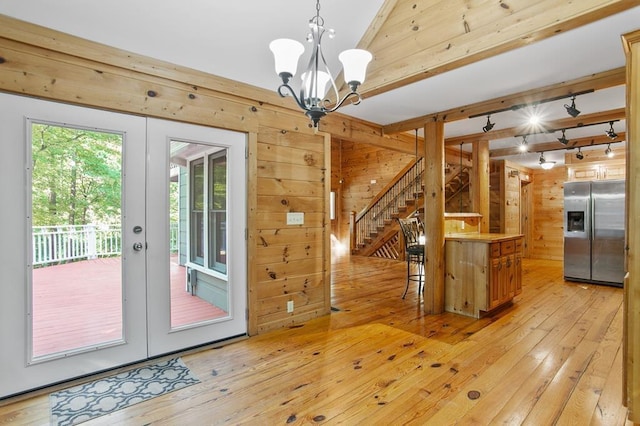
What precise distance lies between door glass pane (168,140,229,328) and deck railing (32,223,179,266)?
1.44 ft

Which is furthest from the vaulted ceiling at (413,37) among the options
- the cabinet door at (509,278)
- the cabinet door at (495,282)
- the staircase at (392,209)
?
the staircase at (392,209)

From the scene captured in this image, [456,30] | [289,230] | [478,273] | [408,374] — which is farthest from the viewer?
[478,273]

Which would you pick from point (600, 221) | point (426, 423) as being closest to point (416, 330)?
point (426, 423)

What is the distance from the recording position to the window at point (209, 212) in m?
3.02

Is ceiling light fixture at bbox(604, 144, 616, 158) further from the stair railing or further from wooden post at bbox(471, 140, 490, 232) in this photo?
the stair railing

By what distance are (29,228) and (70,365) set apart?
3.34 feet

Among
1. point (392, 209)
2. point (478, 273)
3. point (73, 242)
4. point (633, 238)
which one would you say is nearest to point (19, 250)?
point (73, 242)

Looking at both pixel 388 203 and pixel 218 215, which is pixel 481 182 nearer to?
pixel 388 203

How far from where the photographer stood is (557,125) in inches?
172

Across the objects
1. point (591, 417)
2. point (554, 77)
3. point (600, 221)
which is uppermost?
point (554, 77)

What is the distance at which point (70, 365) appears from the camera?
235cm

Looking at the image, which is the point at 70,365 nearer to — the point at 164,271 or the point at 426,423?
the point at 164,271

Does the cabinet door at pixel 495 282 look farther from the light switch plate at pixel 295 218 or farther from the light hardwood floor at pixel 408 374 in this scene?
the light switch plate at pixel 295 218

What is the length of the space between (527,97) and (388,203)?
5626 millimetres
